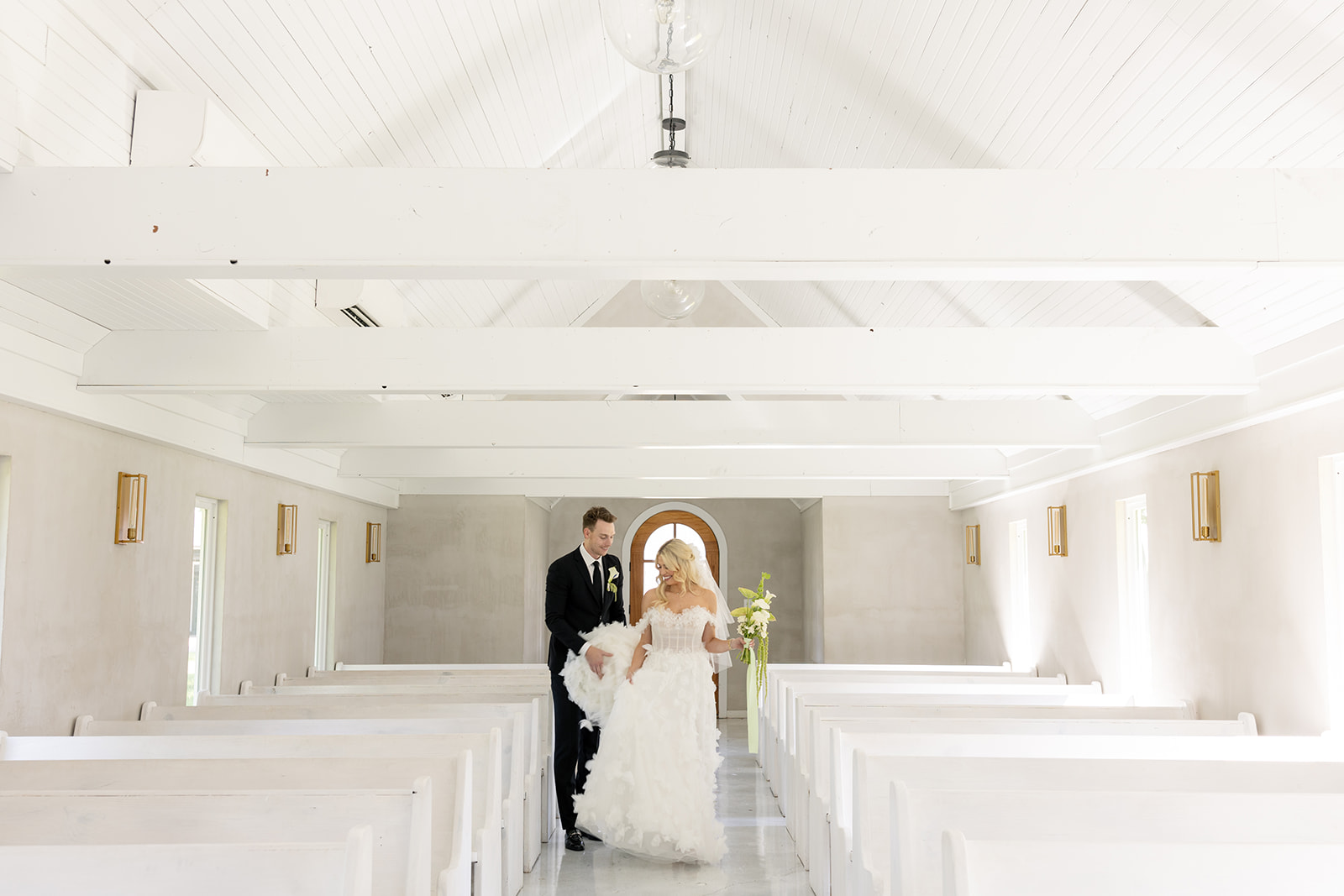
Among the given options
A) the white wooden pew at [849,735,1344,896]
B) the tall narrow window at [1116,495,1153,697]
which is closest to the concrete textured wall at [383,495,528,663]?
the tall narrow window at [1116,495,1153,697]

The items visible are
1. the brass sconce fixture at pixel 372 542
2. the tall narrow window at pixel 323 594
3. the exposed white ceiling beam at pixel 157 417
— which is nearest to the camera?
the exposed white ceiling beam at pixel 157 417

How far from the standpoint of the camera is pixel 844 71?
16.6ft

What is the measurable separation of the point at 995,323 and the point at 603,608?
2825 millimetres

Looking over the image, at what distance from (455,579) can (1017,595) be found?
5.41 m

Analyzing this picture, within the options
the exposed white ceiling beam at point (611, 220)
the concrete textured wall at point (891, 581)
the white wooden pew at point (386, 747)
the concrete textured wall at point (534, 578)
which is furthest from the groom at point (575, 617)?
the concrete textured wall at point (891, 581)

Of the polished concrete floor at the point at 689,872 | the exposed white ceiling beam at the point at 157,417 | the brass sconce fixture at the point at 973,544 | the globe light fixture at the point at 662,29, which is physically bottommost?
the polished concrete floor at the point at 689,872

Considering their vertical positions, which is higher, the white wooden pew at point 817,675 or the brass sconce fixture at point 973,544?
the brass sconce fixture at point 973,544

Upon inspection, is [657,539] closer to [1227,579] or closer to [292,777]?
[1227,579]

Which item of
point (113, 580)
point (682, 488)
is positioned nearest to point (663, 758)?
point (113, 580)

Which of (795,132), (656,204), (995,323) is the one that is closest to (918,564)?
(995,323)

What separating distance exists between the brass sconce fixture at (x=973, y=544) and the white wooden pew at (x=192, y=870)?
8475mm

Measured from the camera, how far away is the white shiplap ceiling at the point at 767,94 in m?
3.26

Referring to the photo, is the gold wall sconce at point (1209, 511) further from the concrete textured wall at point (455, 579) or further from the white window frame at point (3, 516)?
the concrete textured wall at point (455, 579)

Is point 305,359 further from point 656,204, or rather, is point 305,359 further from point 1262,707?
point 1262,707
